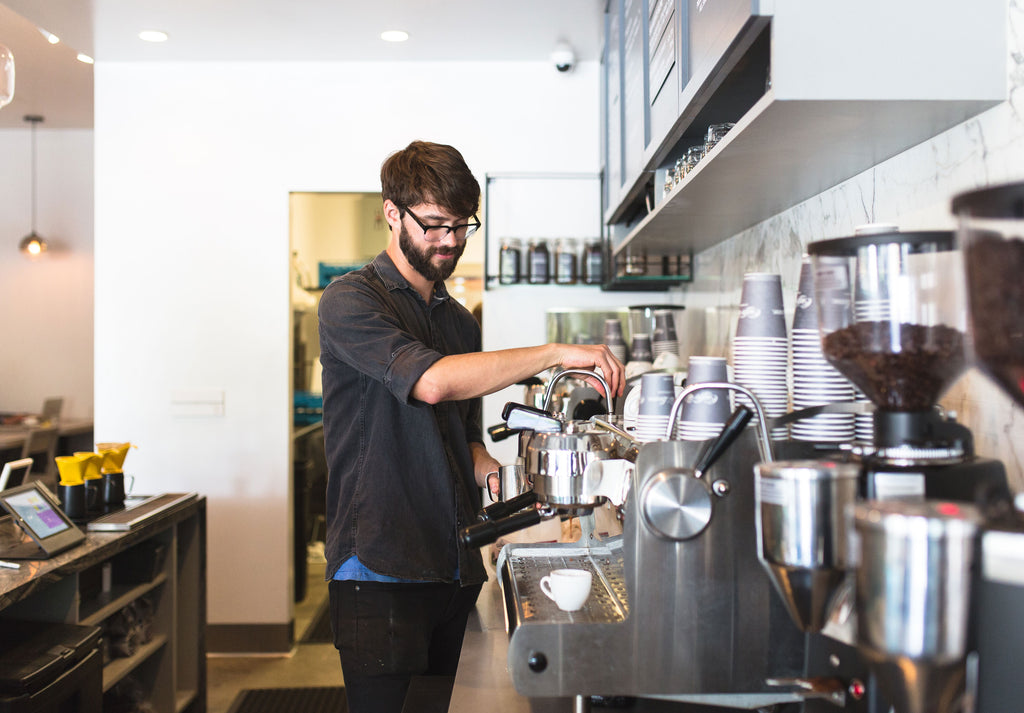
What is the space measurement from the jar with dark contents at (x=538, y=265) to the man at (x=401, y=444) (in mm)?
1716

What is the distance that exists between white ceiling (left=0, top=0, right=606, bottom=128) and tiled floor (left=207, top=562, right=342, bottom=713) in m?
2.73

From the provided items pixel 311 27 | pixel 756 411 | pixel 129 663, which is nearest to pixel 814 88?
pixel 756 411

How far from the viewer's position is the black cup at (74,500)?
2.53m

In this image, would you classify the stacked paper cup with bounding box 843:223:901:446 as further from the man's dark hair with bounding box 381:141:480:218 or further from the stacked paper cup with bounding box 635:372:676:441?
the man's dark hair with bounding box 381:141:480:218

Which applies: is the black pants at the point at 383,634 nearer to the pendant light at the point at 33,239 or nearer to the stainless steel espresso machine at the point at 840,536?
the stainless steel espresso machine at the point at 840,536

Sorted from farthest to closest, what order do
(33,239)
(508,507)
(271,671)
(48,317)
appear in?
(48,317) < (33,239) < (271,671) < (508,507)

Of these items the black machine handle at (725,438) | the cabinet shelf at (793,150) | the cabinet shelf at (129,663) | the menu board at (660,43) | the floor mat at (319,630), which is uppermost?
the menu board at (660,43)

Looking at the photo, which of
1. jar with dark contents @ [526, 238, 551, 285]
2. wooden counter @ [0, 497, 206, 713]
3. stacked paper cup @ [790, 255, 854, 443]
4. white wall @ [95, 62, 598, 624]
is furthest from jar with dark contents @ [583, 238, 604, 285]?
stacked paper cup @ [790, 255, 854, 443]

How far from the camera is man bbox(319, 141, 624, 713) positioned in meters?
1.54

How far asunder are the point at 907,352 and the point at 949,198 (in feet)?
1.42

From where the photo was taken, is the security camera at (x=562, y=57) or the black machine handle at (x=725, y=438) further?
the security camera at (x=562, y=57)

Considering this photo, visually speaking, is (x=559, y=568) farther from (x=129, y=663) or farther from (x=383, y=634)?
(x=129, y=663)

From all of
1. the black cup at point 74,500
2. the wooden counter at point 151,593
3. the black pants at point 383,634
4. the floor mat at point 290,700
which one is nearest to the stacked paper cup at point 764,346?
the black pants at point 383,634

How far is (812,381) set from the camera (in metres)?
0.99
